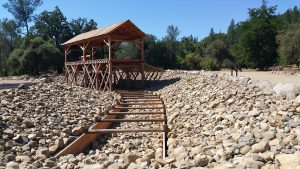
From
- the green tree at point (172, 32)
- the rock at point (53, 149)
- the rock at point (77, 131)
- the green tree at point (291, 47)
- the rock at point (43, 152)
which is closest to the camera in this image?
the rock at point (43, 152)

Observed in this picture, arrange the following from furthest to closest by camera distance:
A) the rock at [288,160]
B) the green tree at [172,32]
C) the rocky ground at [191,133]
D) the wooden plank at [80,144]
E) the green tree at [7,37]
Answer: the green tree at [172,32], the green tree at [7,37], the wooden plank at [80,144], the rocky ground at [191,133], the rock at [288,160]

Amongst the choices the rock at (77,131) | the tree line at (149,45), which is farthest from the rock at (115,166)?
the tree line at (149,45)

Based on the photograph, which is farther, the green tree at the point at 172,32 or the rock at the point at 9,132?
the green tree at the point at 172,32

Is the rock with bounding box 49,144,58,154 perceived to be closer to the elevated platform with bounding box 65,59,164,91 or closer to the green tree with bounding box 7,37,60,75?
the elevated platform with bounding box 65,59,164,91

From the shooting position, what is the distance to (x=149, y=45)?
1570 inches

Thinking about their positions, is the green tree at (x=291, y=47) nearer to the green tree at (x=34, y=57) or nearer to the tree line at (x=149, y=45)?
the tree line at (x=149, y=45)

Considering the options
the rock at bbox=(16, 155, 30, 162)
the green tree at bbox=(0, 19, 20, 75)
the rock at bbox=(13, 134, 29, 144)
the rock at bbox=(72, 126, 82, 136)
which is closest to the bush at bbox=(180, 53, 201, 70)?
the green tree at bbox=(0, 19, 20, 75)

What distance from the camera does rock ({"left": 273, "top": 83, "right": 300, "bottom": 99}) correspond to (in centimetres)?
869

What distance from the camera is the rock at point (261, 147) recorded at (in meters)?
6.01

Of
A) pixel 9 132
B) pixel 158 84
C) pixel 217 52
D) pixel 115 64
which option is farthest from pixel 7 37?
pixel 9 132

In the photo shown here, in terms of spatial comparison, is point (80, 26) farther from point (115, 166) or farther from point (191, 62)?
point (115, 166)

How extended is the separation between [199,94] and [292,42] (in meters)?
24.0

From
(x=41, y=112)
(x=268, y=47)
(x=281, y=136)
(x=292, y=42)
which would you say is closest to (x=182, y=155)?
(x=281, y=136)

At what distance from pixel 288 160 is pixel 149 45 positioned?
115ft
